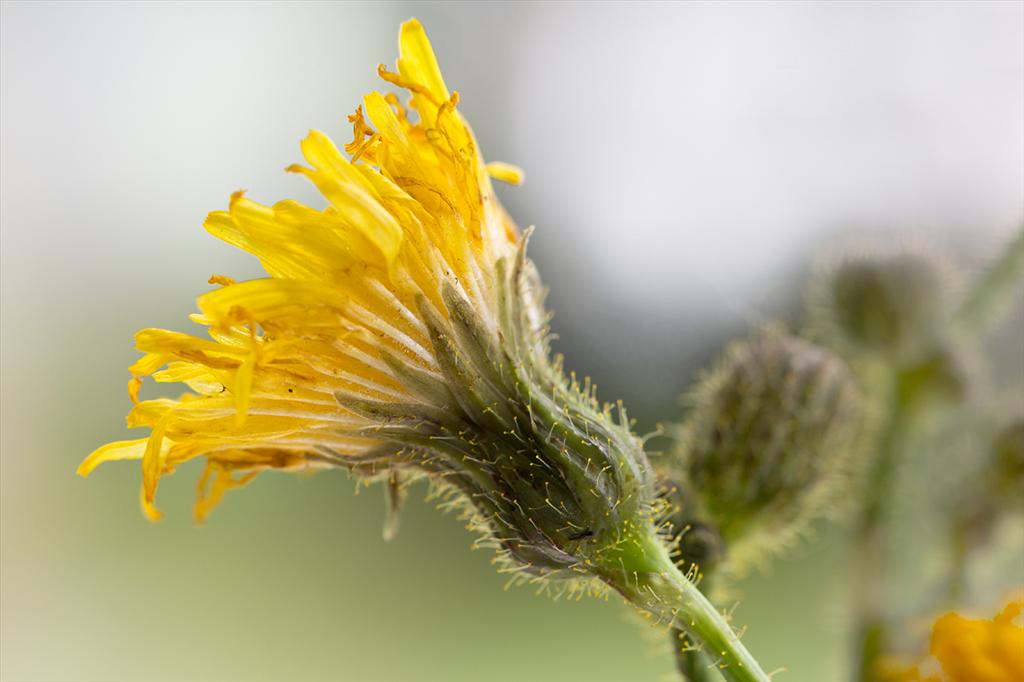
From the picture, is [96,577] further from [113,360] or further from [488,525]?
[488,525]

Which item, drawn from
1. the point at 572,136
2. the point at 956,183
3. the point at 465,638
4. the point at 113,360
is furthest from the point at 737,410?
the point at 113,360

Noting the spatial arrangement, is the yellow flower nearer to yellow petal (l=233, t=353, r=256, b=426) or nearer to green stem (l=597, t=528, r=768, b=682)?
green stem (l=597, t=528, r=768, b=682)

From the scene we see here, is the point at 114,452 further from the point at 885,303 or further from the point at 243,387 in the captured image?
the point at 885,303

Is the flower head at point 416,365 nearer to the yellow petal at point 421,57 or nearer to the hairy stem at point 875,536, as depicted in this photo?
the yellow petal at point 421,57

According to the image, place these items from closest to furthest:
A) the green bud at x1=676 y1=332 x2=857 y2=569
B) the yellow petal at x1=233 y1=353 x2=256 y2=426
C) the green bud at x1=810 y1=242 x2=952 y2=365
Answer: the yellow petal at x1=233 y1=353 x2=256 y2=426 < the green bud at x1=676 y1=332 x2=857 y2=569 < the green bud at x1=810 y1=242 x2=952 y2=365

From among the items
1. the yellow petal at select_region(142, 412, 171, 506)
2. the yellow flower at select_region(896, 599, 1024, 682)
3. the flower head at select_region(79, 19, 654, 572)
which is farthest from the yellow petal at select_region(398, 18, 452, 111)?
the yellow flower at select_region(896, 599, 1024, 682)

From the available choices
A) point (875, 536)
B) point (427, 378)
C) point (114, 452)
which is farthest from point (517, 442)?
point (875, 536)

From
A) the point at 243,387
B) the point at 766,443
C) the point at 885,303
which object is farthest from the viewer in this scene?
the point at 885,303
